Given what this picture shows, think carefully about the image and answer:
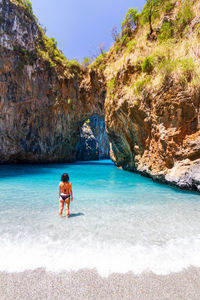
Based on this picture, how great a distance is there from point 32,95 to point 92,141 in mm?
20134

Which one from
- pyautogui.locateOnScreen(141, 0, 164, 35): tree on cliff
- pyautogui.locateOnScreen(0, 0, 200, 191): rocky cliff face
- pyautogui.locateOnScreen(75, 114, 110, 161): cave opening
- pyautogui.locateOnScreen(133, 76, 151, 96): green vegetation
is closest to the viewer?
pyautogui.locateOnScreen(0, 0, 200, 191): rocky cliff face

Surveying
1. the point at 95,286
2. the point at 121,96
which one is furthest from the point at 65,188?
the point at 121,96

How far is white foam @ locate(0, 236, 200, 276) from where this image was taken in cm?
203

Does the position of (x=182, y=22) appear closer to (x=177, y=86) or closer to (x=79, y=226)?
(x=177, y=86)

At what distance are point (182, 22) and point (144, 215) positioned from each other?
1098 centimetres

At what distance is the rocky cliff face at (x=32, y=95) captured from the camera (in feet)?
50.6

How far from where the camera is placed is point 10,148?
17781 millimetres

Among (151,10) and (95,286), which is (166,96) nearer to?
(151,10)

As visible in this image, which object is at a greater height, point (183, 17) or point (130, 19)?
point (130, 19)

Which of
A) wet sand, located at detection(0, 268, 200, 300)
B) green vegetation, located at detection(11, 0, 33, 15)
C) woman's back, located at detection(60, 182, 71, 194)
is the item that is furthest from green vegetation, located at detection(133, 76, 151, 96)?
green vegetation, located at detection(11, 0, 33, 15)

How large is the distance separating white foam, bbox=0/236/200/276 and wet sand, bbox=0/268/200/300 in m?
0.11

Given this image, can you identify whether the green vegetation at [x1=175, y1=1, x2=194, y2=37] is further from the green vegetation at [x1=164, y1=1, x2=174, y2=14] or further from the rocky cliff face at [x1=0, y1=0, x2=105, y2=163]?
the rocky cliff face at [x1=0, y1=0, x2=105, y2=163]

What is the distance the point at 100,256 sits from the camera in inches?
89.6

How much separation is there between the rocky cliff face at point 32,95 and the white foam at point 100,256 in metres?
17.5
